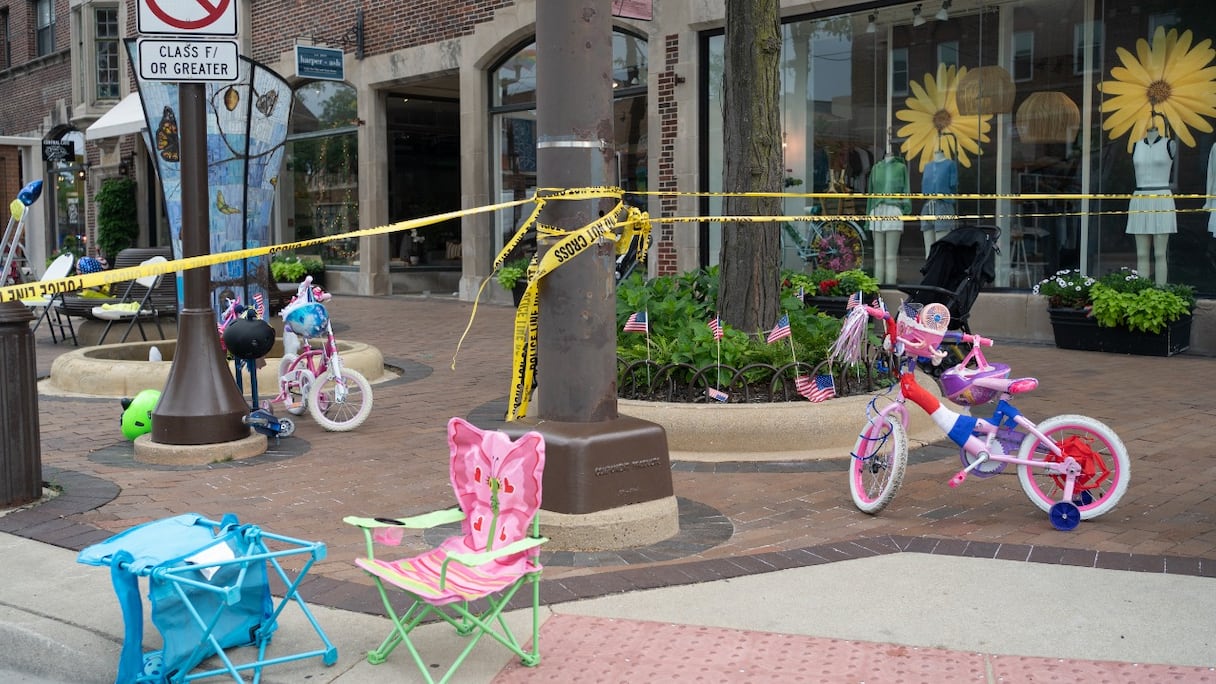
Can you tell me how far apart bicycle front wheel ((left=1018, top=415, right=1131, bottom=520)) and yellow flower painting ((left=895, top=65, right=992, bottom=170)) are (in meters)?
9.20

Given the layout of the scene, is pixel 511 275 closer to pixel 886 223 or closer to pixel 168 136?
pixel 886 223

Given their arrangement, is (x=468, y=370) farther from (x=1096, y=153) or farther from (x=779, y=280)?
(x=1096, y=153)

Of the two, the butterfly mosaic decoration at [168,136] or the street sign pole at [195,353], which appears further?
the butterfly mosaic decoration at [168,136]

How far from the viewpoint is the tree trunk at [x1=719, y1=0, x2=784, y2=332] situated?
8523 mm

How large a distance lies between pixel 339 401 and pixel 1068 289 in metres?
8.17

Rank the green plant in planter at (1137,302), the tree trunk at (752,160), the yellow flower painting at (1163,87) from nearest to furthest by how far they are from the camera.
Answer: the tree trunk at (752,160) < the green plant in planter at (1137,302) < the yellow flower painting at (1163,87)

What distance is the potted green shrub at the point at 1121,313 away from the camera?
1169 centimetres

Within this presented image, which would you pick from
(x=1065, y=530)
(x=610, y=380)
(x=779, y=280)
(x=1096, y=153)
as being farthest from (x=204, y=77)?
(x=1096, y=153)

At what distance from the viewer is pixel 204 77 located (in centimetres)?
726

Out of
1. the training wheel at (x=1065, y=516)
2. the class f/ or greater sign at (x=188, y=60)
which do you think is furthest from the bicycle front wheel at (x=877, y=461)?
the class f/ or greater sign at (x=188, y=60)

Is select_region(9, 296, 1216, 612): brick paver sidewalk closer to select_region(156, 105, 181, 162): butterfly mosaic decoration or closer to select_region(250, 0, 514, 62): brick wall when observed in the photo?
select_region(156, 105, 181, 162): butterfly mosaic decoration

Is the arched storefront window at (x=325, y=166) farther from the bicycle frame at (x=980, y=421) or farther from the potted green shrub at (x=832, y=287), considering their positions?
the bicycle frame at (x=980, y=421)

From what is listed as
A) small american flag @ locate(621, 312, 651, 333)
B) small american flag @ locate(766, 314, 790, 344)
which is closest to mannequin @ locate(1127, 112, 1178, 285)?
small american flag @ locate(766, 314, 790, 344)

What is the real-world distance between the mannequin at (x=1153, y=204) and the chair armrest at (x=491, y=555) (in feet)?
35.6
